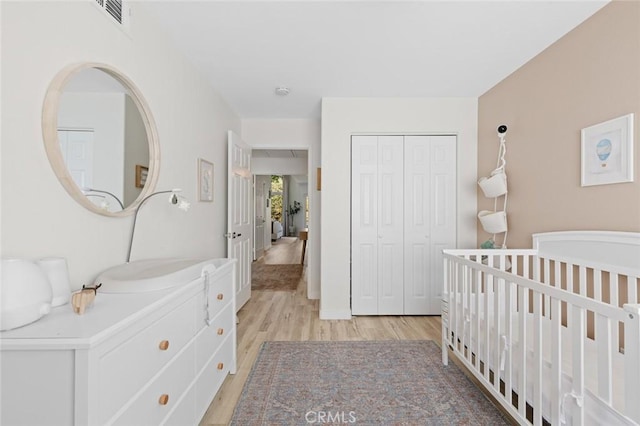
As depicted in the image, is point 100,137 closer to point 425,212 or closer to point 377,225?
point 377,225

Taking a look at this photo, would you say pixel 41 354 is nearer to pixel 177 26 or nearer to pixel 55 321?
pixel 55 321

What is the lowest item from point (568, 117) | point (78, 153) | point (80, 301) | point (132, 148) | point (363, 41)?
point (80, 301)

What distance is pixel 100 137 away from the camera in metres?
1.36

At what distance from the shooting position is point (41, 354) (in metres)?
0.77

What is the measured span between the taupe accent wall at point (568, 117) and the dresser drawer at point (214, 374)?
241 centimetres

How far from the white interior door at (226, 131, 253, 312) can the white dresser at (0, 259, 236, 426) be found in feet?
5.31

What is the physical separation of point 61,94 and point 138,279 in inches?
31.5

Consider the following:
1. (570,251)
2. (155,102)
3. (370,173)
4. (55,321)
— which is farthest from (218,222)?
(570,251)

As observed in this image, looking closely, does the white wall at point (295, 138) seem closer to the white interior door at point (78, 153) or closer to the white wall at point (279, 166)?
the white wall at point (279, 166)

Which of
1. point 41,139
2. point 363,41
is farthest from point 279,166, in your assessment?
point 41,139

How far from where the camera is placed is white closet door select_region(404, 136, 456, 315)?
320 centimetres

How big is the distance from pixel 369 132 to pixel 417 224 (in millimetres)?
1133

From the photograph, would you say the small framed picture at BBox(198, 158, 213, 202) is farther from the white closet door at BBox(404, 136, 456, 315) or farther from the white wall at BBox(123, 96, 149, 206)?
the white closet door at BBox(404, 136, 456, 315)

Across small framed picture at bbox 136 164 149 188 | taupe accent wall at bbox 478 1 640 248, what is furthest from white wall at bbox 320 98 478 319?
small framed picture at bbox 136 164 149 188
